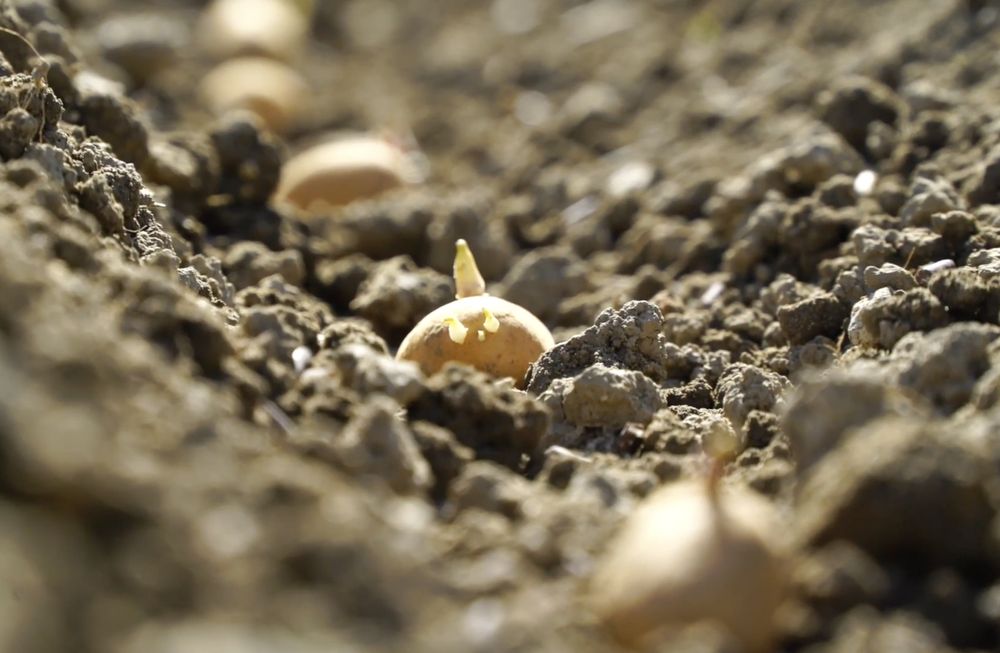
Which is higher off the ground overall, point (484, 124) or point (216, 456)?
point (484, 124)

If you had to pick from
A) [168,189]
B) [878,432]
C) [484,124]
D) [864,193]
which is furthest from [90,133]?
[484,124]

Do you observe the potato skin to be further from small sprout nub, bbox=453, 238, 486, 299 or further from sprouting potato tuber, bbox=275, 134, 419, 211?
sprouting potato tuber, bbox=275, 134, 419, 211

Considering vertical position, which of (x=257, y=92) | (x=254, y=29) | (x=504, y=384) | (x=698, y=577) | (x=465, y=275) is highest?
(x=254, y=29)

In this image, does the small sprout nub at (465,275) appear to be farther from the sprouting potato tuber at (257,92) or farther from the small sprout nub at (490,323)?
the sprouting potato tuber at (257,92)

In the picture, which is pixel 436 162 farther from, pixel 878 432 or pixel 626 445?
pixel 878 432

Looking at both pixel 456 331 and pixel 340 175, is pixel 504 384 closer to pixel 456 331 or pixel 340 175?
pixel 456 331

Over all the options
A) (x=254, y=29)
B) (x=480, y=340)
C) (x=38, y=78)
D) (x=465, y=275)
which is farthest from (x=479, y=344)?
(x=254, y=29)

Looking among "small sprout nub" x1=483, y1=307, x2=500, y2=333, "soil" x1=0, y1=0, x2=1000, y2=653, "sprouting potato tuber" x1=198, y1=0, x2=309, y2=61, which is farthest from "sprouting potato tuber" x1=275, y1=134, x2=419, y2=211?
"small sprout nub" x1=483, y1=307, x2=500, y2=333
